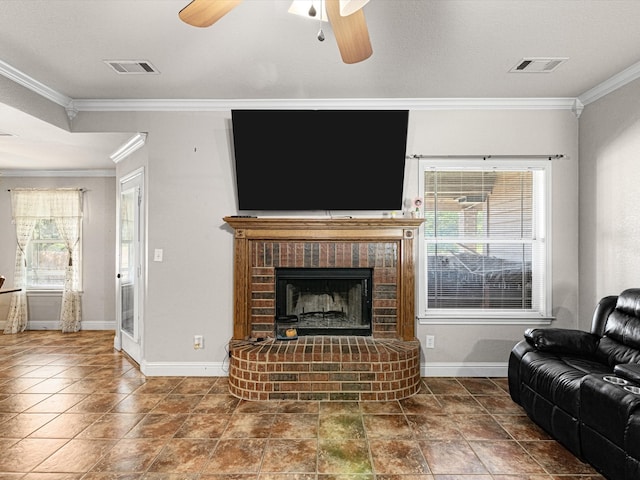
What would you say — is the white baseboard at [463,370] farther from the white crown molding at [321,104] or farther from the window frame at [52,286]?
the window frame at [52,286]

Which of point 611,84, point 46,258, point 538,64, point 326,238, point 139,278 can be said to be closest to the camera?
point 538,64

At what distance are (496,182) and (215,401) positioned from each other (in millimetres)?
3232

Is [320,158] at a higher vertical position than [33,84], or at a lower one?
lower

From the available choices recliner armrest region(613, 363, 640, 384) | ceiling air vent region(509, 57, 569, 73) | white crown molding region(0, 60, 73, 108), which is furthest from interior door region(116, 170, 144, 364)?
recliner armrest region(613, 363, 640, 384)

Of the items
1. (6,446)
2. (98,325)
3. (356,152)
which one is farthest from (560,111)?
(98,325)

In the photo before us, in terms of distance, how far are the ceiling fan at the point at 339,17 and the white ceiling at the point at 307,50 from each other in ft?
1.44

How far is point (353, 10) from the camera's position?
65.0 inches

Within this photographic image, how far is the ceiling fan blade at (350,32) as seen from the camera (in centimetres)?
175

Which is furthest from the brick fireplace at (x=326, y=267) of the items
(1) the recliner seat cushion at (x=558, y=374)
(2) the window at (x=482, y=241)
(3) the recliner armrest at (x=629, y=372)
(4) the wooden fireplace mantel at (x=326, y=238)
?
(3) the recliner armrest at (x=629, y=372)

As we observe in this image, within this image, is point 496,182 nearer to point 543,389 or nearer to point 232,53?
point 543,389

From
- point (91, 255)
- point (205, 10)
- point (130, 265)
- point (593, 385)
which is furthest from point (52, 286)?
point (593, 385)

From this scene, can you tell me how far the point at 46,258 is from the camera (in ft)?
18.8

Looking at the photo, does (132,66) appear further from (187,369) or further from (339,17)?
(187,369)

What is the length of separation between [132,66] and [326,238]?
6.88 ft
